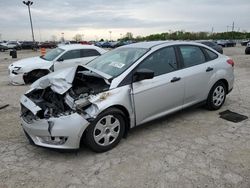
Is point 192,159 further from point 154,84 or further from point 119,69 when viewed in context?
point 119,69

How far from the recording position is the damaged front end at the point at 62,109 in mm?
3248

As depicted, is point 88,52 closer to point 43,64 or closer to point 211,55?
point 43,64

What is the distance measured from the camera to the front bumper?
3.23 m

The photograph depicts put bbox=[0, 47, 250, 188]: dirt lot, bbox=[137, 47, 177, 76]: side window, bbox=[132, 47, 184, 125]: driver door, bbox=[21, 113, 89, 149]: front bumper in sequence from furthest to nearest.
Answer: bbox=[137, 47, 177, 76]: side window → bbox=[132, 47, 184, 125]: driver door → bbox=[21, 113, 89, 149]: front bumper → bbox=[0, 47, 250, 188]: dirt lot

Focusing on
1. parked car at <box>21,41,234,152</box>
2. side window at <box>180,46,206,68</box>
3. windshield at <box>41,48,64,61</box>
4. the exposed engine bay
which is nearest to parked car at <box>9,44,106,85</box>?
windshield at <box>41,48,64,61</box>

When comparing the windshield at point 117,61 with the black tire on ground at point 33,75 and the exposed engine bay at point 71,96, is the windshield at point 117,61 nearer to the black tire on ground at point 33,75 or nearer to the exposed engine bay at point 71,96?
the exposed engine bay at point 71,96

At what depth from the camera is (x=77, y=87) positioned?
385 cm

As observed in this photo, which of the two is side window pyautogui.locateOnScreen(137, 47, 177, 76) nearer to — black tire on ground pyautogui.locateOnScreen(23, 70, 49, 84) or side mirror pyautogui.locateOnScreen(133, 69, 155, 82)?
side mirror pyautogui.locateOnScreen(133, 69, 155, 82)

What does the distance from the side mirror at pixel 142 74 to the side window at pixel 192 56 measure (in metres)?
1.06

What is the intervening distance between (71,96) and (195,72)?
7.80 ft

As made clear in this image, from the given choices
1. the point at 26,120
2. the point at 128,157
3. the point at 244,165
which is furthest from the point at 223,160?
the point at 26,120

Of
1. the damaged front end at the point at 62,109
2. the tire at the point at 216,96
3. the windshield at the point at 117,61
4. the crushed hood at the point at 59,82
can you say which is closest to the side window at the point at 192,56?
the tire at the point at 216,96

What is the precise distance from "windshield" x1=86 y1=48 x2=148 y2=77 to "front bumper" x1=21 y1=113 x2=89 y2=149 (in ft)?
3.31

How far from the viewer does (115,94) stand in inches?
140
